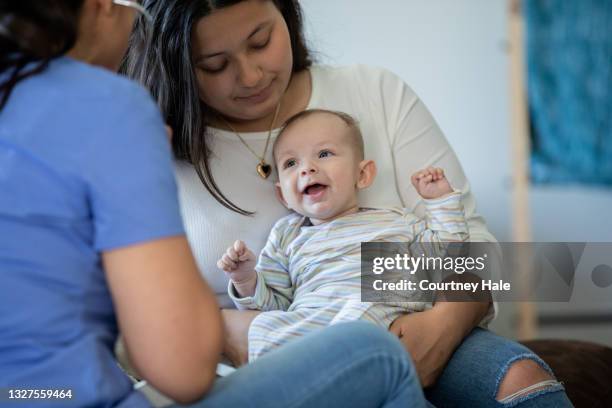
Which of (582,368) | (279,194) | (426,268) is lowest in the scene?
(582,368)

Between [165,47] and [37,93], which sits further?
[165,47]

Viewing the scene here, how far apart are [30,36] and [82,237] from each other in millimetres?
242

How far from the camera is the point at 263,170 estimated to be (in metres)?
1.66

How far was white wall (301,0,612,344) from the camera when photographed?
3236 millimetres

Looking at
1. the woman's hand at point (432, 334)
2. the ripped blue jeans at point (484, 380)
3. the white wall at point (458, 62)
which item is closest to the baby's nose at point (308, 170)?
the woman's hand at point (432, 334)

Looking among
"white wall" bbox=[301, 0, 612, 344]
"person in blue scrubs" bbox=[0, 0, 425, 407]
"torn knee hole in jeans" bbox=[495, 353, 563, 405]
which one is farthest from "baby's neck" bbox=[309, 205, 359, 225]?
"white wall" bbox=[301, 0, 612, 344]

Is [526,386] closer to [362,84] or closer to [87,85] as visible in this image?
[362,84]

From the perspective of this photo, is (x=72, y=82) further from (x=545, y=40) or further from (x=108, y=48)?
(x=545, y=40)

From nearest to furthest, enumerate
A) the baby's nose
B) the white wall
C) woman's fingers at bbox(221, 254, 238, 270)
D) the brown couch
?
woman's fingers at bbox(221, 254, 238, 270) < the baby's nose < the brown couch < the white wall

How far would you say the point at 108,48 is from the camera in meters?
1.03

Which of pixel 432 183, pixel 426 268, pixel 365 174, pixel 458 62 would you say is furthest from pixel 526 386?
pixel 458 62

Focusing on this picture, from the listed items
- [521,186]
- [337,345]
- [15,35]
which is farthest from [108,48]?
[521,186]

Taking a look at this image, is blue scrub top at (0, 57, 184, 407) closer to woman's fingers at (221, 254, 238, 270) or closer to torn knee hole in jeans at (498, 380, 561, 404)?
woman's fingers at (221, 254, 238, 270)

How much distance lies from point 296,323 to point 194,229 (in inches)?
13.1
